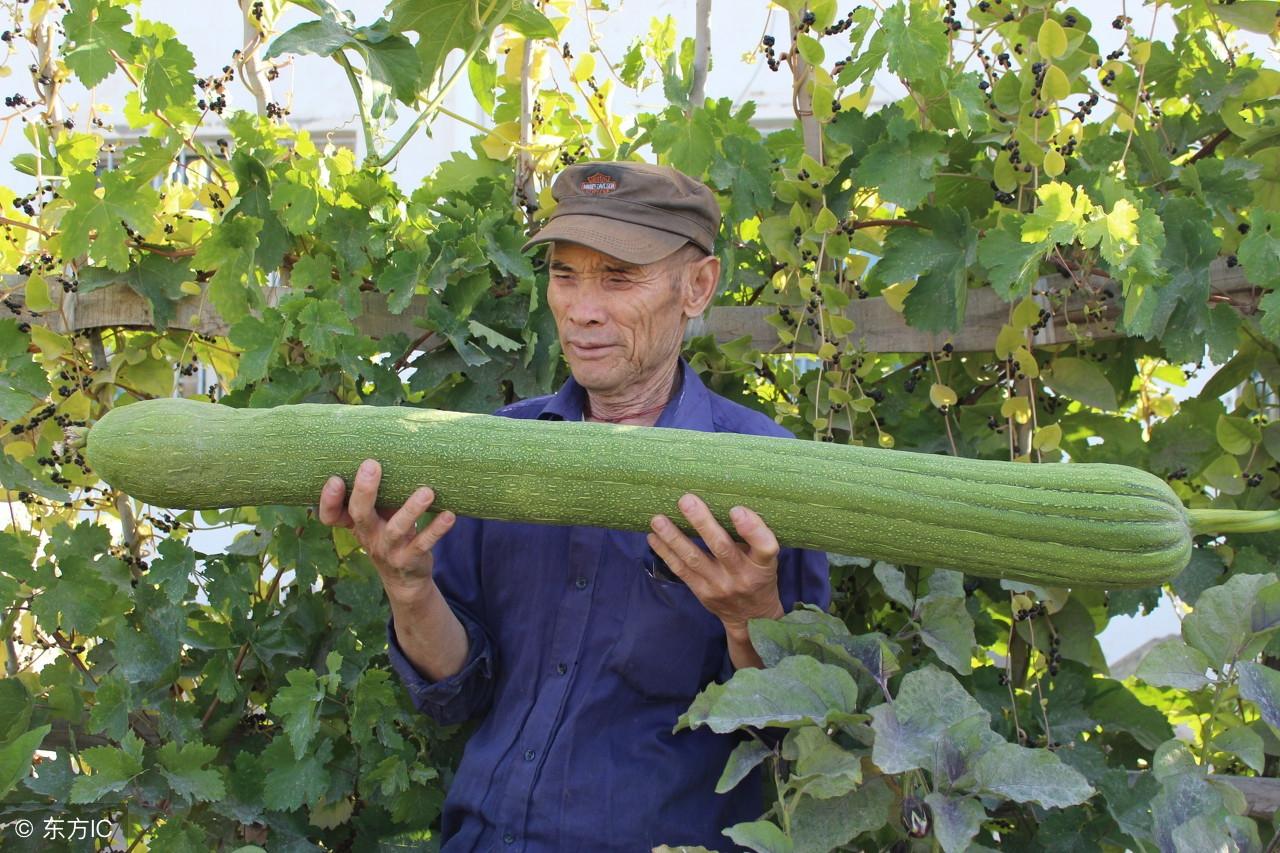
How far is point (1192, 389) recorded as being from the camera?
20.1 ft

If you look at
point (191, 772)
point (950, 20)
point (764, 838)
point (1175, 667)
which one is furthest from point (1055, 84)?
point (191, 772)

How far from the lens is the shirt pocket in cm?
224

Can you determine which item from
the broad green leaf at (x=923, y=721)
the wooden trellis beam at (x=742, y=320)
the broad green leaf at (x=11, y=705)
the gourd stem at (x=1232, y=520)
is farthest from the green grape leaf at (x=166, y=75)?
the gourd stem at (x=1232, y=520)

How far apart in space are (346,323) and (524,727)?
3.15 ft

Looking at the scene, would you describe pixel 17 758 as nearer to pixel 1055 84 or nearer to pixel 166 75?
pixel 166 75

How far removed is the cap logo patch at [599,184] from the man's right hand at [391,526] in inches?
29.1

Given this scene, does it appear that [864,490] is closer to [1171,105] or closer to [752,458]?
[752,458]

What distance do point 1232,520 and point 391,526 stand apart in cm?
141

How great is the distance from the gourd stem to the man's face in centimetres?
103

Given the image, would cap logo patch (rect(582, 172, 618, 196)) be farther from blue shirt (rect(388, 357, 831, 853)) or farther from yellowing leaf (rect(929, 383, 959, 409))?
yellowing leaf (rect(929, 383, 959, 409))

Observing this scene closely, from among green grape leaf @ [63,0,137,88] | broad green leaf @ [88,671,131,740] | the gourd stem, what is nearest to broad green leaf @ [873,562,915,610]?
the gourd stem

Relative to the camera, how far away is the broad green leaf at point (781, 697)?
1874 mm

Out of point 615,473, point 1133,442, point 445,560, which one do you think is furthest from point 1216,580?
point 445,560

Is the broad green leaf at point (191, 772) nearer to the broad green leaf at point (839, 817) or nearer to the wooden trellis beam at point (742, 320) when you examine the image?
the wooden trellis beam at point (742, 320)
